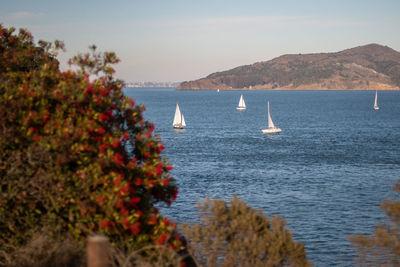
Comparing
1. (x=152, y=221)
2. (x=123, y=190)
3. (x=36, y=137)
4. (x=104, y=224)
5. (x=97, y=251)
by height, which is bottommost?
(x=152, y=221)

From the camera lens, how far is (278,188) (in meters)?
36.0

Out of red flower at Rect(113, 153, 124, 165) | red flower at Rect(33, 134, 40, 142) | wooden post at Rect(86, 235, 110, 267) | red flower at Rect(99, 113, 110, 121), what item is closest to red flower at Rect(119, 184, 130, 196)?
red flower at Rect(113, 153, 124, 165)

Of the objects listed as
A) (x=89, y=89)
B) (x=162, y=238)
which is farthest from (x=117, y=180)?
(x=89, y=89)

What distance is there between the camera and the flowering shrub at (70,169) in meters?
7.54

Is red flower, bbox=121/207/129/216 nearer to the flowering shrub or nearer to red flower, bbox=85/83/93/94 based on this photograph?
the flowering shrub

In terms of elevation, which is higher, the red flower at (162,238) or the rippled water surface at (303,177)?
the red flower at (162,238)

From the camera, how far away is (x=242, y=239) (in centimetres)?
920

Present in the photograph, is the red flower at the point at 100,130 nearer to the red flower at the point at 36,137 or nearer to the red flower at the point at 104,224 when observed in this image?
the red flower at the point at 36,137

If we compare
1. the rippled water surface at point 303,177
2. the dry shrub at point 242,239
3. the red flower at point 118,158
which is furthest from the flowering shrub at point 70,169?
the rippled water surface at point 303,177

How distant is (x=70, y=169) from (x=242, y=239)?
358 cm

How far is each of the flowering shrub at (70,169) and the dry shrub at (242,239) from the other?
1.38 m

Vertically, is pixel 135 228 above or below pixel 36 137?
below

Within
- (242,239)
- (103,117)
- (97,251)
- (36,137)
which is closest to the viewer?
(97,251)

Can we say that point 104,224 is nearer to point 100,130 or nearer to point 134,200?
point 134,200
